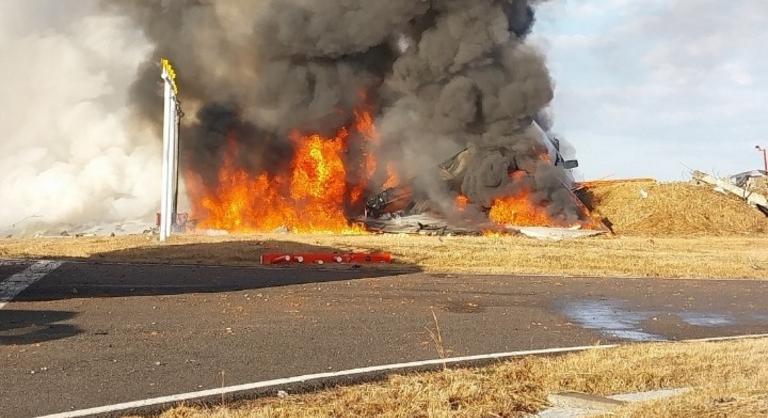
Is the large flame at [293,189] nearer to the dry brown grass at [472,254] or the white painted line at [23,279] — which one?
the dry brown grass at [472,254]

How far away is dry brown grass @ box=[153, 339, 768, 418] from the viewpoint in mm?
5145

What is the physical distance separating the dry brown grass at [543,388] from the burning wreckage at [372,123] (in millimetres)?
23024

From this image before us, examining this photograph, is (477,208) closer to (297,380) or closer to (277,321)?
(277,321)

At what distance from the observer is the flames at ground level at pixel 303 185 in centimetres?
3384

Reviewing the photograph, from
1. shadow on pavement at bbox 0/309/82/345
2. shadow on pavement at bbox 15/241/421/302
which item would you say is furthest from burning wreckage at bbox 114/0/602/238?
shadow on pavement at bbox 0/309/82/345

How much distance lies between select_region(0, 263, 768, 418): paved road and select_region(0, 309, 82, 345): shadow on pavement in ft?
0.08

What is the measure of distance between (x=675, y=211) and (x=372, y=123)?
49.7ft

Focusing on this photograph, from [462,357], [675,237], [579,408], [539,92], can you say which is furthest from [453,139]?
[579,408]

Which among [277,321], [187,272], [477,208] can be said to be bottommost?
[277,321]

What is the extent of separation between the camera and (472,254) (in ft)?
66.4

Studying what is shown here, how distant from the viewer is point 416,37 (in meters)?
35.2

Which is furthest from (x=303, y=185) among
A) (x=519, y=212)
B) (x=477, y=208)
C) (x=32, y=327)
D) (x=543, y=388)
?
(x=543, y=388)

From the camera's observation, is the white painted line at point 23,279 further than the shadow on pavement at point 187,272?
No

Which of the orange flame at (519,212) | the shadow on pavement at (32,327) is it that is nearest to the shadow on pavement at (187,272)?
the shadow on pavement at (32,327)
